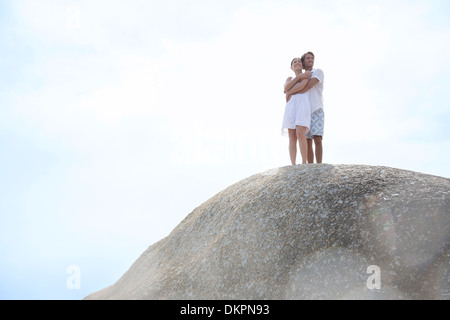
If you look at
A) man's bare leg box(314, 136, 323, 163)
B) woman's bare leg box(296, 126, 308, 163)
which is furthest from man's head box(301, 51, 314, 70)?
man's bare leg box(314, 136, 323, 163)

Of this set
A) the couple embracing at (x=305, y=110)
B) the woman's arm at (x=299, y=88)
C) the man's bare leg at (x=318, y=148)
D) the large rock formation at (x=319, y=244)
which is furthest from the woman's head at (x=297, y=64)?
the large rock formation at (x=319, y=244)

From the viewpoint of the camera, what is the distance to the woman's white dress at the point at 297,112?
13.0 m

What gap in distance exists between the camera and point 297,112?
43.1 feet

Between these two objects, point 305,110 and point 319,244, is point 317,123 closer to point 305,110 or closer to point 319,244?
point 305,110

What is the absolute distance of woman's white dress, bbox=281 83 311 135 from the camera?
511 inches

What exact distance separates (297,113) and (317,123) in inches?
31.3

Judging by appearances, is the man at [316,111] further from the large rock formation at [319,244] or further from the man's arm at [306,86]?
the large rock formation at [319,244]

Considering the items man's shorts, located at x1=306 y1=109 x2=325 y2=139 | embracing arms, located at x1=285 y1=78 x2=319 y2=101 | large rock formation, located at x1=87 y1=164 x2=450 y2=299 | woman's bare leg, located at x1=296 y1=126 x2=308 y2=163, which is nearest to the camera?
large rock formation, located at x1=87 y1=164 x2=450 y2=299

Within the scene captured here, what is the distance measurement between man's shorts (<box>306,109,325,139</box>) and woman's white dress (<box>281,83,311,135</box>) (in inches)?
14.1

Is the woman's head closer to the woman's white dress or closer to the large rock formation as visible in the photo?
the woman's white dress

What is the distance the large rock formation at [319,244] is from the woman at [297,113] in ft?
8.49

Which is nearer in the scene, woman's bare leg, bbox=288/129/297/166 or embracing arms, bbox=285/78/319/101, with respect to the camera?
embracing arms, bbox=285/78/319/101

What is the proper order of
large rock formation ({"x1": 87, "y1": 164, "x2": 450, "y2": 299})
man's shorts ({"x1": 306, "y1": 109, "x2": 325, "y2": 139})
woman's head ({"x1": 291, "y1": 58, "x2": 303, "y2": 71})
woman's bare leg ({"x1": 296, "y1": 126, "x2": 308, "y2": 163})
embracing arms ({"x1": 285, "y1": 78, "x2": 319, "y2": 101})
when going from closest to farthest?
large rock formation ({"x1": 87, "y1": 164, "x2": 450, "y2": 299}) < woman's bare leg ({"x1": 296, "y1": 126, "x2": 308, "y2": 163}) < embracing arms ({"x1": 285, "y1": 78, "x2": 319, "y2": 101}) < man's shorts ({"x1": 306, "y1": 109, "x2": 325, "y2": 139}) < woman's head ({"x1": 291, "y1": 58, "x2": 303, "y2": 71})
